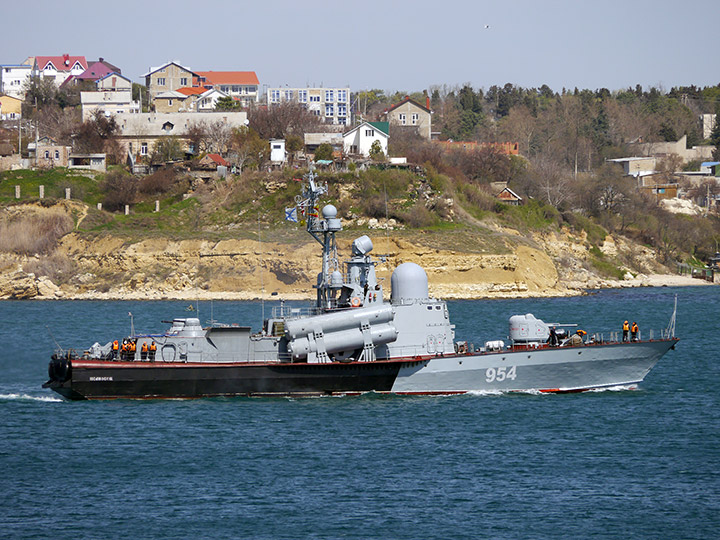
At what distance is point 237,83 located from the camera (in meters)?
159

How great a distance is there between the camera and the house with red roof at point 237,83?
518 feet

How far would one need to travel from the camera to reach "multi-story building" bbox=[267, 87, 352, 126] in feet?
513

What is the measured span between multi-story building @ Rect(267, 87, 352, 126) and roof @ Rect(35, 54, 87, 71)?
42.3 metres

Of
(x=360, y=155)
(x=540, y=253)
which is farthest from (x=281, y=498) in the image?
(x=360, y=155)

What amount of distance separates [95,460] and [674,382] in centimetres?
2654

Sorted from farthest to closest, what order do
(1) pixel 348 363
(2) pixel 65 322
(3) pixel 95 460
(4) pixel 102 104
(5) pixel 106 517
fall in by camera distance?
1. (4) pixel 102 104
2. (2) pixel 65 322
3. (1) pixel 348 363
4. (3) pixel 95 460
5. (5) pixel 106 517

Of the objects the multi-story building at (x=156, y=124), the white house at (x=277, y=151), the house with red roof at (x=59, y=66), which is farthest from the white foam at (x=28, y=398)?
the house with red roof at (x=59, y=66)

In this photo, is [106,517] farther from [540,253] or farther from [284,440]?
[540,253]

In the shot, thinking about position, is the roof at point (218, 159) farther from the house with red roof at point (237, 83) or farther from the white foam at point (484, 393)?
the white foam at point (484, 393)

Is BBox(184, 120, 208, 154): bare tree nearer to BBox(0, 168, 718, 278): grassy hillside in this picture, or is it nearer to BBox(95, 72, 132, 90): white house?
BBox(0, 168, 718, 278): grassy hillside

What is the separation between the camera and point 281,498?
2866cm

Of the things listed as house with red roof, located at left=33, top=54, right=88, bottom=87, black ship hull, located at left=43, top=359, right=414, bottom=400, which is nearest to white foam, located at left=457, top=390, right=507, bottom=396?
black ship hull, located at left=43, top=359, right=414, bottom=400

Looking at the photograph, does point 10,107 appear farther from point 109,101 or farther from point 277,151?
point 277,151

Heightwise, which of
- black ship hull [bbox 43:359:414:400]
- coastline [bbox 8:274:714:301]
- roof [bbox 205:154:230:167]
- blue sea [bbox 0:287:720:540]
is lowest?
blue sea [bbox 0:287:720:540]
